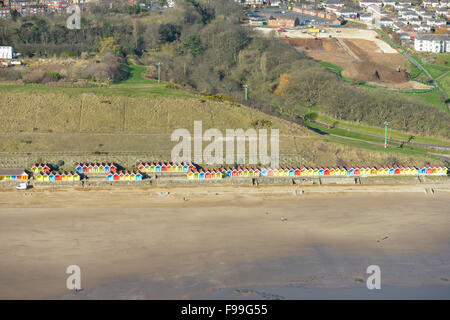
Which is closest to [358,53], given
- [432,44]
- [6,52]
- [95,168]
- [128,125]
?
[432,44]

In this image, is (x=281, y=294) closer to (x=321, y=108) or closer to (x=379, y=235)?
(x=379, y=235)

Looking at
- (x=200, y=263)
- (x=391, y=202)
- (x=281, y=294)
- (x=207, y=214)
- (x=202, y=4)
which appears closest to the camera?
(x=281, y=294)

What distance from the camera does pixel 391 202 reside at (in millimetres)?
38562

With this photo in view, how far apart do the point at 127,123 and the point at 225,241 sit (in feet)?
63.4

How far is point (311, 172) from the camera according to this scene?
42.8m

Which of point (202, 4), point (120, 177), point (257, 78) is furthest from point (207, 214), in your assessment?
point (202, 4)

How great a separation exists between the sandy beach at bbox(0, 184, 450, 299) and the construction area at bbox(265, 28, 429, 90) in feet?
106

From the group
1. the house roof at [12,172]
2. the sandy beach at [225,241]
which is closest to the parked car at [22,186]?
the sandy beach at [225,241]

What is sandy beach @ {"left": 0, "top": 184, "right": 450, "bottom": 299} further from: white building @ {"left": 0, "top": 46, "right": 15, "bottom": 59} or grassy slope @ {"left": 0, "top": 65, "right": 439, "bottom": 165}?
white building @ {"left": 0, "top": 46, "right": 15, "bottom": 59}

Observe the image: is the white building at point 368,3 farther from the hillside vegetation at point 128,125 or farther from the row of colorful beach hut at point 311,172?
the row of colorful beach hut at point 311,172

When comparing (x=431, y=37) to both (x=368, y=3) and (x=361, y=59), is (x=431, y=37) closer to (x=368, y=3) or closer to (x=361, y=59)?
(x=361, y=59)

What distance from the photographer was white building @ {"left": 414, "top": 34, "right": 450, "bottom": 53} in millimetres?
87125

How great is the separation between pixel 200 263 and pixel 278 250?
13.2ft

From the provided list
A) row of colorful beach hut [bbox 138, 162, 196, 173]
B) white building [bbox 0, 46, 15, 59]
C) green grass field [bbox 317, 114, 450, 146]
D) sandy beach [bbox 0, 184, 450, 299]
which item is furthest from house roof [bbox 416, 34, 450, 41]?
row of colorful beach hut [bbox 138, 162, 196, 173]
